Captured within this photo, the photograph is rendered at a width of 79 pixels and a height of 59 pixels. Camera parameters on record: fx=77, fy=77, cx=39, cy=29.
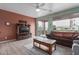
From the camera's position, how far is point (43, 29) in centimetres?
226

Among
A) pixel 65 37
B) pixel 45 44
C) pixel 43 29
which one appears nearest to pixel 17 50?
pixel 45 44

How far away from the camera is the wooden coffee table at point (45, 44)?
2.05m

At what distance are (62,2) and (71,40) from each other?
101 centimetres

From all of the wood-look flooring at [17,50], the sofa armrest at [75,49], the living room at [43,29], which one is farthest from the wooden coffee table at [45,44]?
the sofa armrest at [75,49]

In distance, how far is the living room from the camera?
199 centimetres

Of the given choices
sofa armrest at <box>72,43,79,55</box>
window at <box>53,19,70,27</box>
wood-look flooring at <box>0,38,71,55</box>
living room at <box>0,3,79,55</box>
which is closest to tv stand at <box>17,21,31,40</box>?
living room at <box>0,3,79,55</box>

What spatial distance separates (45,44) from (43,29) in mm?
447

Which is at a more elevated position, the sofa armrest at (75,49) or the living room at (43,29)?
the living room at (43,29)

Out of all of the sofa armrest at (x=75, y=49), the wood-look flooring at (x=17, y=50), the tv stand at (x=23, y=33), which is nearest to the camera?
the sofa armrest at (x=75, y=49)

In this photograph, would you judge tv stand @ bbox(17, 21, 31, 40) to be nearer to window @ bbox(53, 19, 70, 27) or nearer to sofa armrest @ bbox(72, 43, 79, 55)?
window @ bbox(53, 19, 70, 27)

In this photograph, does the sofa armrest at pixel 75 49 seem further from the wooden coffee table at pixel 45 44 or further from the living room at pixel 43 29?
the wooden coffee table at pixel 45 44

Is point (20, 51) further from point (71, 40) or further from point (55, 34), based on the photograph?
point (71, 40)

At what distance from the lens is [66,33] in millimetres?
2051
